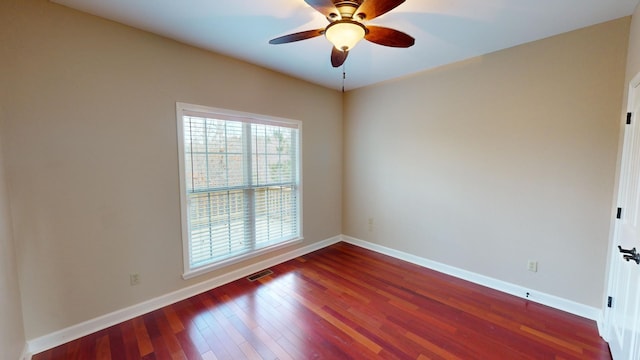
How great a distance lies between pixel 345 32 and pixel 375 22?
0.78m

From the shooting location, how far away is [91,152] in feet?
6.64

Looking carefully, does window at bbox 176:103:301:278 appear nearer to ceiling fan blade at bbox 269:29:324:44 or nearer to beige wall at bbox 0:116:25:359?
beige wall at bbox 0:116:25:359

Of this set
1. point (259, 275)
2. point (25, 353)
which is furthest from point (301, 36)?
point (25, 353)

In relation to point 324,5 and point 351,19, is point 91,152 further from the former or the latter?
point 351,19

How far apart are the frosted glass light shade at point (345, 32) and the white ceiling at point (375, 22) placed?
0.53m

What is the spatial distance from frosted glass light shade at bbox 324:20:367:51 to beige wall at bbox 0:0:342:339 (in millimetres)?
1671

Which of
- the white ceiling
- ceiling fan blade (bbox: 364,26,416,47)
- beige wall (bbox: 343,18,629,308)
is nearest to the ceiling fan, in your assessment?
ceiling fan blade (bbox: 364,26,416,47)

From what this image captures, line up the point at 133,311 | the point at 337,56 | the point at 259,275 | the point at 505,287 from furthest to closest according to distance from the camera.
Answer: the point at 259,275 < the point at 505,287 < the point at 133,311 < the point at 337,56

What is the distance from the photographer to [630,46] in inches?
76.5

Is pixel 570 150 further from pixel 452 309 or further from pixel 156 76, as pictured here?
pixel 156 76

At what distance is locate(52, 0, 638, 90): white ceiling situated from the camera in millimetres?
1851

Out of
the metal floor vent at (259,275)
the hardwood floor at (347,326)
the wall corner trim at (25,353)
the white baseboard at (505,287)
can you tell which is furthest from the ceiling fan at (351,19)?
the wall corner trim at (25,353)

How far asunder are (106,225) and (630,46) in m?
4.48

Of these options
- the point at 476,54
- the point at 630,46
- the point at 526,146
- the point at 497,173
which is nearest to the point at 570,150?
the point at 526,146
